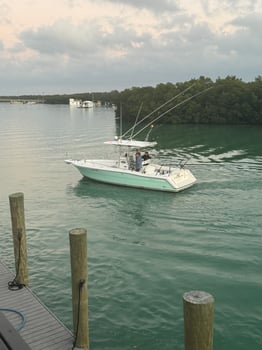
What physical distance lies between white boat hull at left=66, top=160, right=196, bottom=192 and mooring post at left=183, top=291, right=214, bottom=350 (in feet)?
55.9

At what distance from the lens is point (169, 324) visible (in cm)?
945

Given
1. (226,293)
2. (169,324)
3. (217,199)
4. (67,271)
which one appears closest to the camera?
(169,324)

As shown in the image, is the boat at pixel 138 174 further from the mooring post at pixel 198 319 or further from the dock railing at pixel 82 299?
the mooring post at pixel 198 319

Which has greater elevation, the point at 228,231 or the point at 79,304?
the point at 79,304

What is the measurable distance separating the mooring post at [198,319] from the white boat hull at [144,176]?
671 inches

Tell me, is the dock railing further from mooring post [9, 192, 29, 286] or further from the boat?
→ the boat

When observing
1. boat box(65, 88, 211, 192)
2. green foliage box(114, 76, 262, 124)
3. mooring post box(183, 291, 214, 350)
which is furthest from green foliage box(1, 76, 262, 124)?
mooring post box(183, 291, 214, 350)

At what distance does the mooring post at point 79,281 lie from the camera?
741 centimetres

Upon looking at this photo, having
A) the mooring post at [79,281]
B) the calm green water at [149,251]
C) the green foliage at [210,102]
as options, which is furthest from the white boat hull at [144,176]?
the green foliage at [210,102]

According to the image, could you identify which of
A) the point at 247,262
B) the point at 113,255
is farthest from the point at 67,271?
the point at 247,262

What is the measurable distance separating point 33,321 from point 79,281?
150cm

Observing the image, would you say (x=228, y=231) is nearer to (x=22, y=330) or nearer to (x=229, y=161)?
(x=22, y=330)

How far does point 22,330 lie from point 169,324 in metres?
3.35

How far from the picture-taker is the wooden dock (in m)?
7.55
